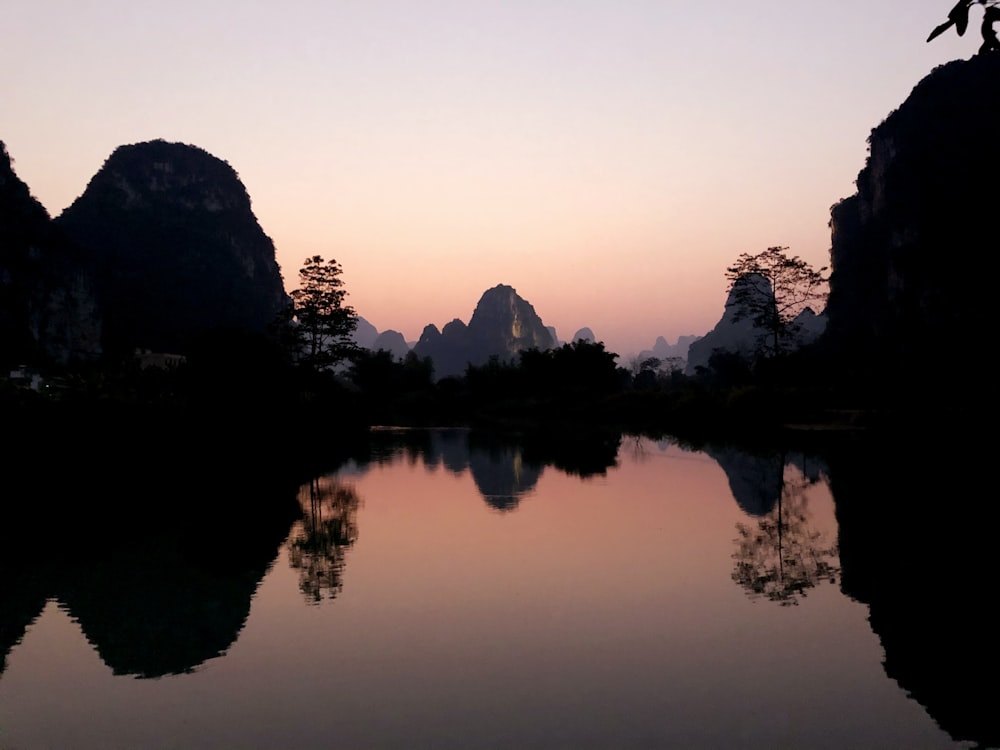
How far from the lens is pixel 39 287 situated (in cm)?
10088

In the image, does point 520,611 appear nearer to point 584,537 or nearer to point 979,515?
point 584,537

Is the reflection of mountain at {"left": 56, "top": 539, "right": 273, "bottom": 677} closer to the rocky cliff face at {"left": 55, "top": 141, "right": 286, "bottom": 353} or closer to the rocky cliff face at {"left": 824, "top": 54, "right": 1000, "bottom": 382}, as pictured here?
the rocky cliff face at {"left": 824, "top": 54, "right": 1000, "bottom": 382}

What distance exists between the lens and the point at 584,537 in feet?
54.5

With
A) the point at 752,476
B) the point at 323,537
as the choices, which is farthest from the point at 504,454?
the point at 323,537

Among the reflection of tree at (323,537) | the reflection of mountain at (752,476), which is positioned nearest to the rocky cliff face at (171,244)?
the reflection of mountain at (752,476)

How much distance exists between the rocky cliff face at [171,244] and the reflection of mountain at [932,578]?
126 m

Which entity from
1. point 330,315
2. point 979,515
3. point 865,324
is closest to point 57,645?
point 979,515

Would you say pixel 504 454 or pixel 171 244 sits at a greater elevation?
pixel 171 244

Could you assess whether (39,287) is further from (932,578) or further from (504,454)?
(932,578)

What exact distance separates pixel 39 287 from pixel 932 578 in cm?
11095

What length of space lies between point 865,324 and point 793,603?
4546 inches

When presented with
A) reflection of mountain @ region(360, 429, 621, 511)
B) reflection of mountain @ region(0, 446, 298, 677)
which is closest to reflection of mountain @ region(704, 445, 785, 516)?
reflection of mountain @ region(360, 429, 621, 511)

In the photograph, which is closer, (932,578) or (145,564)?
(932,578)

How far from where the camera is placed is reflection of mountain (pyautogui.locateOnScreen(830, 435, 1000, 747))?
8.30 metres
